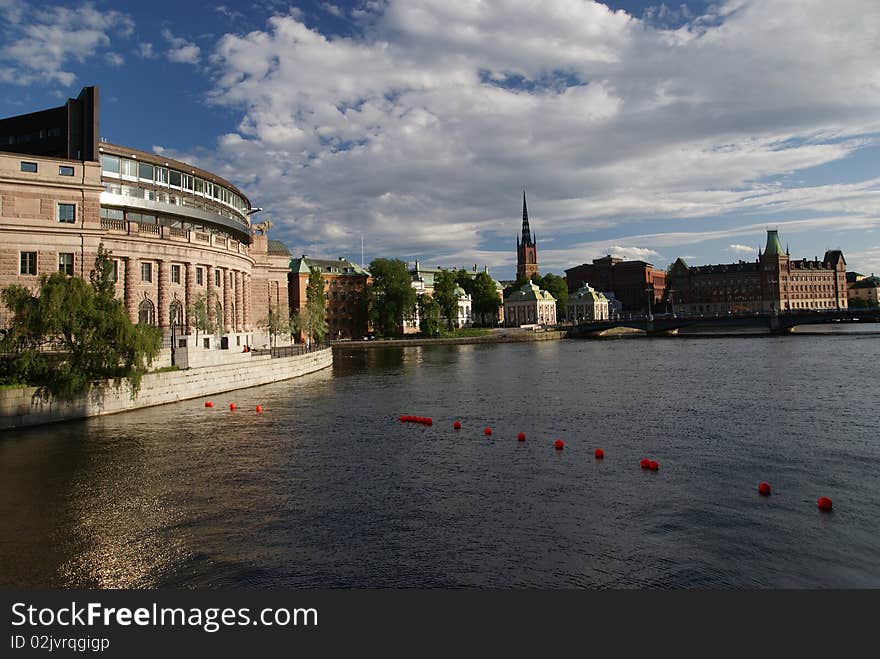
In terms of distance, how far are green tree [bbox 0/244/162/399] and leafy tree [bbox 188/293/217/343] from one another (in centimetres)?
2141

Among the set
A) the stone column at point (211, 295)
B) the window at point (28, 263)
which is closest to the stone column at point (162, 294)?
the stone column at point (211, 295)

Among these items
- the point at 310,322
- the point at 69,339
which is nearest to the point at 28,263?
the point at 69,339

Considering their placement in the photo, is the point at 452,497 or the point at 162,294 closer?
the point at 452,497

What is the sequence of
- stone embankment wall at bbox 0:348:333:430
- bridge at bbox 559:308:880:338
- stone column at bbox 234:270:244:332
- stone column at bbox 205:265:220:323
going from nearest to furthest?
stone embankment wall at bbox 0:348:333:430
stone column at bbox 205:265:220:323
stone column at bbox 234:270:244:332
bridge at bbox 559:308:880:338

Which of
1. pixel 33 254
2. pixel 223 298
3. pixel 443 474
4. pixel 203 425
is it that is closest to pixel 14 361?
pixel 203 425

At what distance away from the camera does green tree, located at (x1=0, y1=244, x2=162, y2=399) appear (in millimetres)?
35500

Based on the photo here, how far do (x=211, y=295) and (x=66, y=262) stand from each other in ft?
58.8

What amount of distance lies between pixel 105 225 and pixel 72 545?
47002 millimetres

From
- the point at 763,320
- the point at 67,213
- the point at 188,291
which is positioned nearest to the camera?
the point at 67,213

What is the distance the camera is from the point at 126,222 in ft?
189

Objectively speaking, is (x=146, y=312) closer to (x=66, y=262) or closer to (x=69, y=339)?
(x=66, y=262)

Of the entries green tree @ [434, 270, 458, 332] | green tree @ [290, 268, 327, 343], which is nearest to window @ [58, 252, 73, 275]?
green tree @ [290, 268, 327, 343]

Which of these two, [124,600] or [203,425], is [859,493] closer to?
[124,600]

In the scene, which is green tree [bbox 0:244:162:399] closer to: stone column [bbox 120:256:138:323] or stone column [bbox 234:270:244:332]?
stone column [bbox 120:256:138:323]
